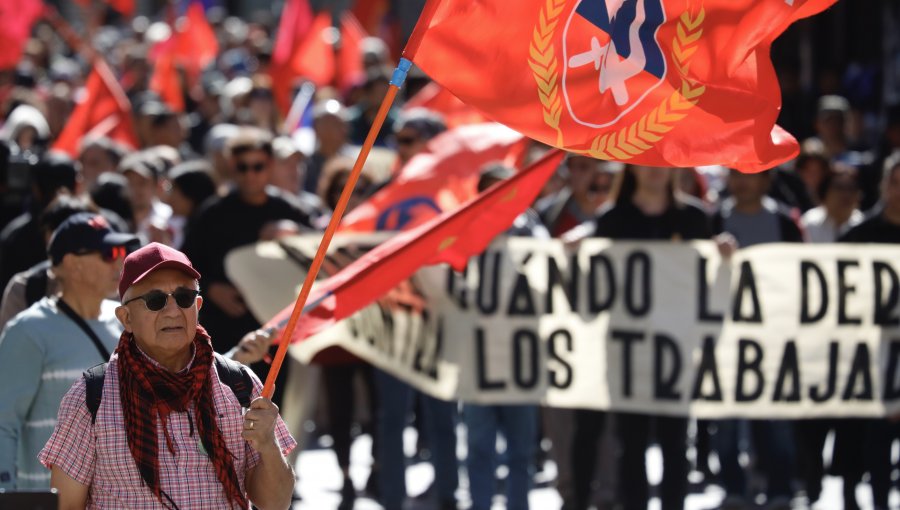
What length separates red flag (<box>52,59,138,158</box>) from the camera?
1312 centimetres

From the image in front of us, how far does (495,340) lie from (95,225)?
3.22m

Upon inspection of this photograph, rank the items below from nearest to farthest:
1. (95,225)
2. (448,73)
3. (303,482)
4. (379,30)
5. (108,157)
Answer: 1. (448,73)
2. (95,225)
3. (303,482)
4. (108,157)
5. (379,30)

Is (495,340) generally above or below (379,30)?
below

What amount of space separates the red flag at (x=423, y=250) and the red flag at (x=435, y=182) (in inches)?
74.9

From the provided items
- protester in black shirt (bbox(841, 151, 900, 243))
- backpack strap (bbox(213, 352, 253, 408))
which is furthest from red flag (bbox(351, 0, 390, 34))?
backpack strap (bbox(213, 352, 253, 408))

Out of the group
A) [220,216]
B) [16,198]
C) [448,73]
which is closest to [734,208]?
[220,216]

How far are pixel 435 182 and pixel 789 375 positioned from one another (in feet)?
6.61

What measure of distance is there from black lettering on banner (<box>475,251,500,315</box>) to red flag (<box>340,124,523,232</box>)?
0.32 meters

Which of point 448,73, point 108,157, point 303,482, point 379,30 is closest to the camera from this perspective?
point 448,73

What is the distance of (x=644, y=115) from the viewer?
5223mm

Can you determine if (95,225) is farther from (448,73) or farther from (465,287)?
(465,287)

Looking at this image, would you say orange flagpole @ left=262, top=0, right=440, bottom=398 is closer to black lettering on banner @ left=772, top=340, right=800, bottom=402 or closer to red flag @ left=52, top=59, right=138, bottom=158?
black lettering on banner @ left=772, top=340, right=800, bottom=402

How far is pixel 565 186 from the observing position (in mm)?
10969

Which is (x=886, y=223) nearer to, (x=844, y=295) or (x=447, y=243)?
(x=844, y=295)
